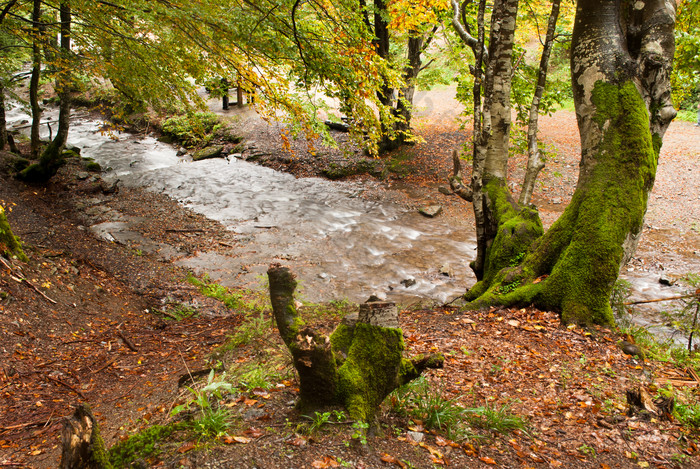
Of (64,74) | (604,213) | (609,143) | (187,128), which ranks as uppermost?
(64,74)

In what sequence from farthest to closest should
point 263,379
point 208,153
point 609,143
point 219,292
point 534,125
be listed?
point 208,153 → point 534,125 → point 219,292 → point 609,143 → point 263,379

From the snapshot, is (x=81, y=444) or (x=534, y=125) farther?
(x=534, y=125)

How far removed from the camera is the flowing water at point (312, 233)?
8.77 meters

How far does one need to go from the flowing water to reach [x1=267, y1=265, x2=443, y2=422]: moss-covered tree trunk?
5.06m

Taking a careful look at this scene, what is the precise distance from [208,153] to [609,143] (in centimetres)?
1766

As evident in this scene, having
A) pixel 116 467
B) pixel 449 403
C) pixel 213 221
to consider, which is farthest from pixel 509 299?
pixel 213 221

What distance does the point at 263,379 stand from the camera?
345 centimetres

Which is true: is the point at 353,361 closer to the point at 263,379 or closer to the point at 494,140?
the point at 263,379

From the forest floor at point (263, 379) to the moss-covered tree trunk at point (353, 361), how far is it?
175 millimetres

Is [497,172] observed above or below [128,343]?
above

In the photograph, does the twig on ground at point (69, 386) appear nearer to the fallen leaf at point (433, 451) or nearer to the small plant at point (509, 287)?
the fallen leaf at point (433, 451)

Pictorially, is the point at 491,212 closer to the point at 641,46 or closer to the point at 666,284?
the point at 641,46

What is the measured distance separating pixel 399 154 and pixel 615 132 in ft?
41.8

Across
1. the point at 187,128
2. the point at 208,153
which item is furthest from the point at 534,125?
the point at 187,128
